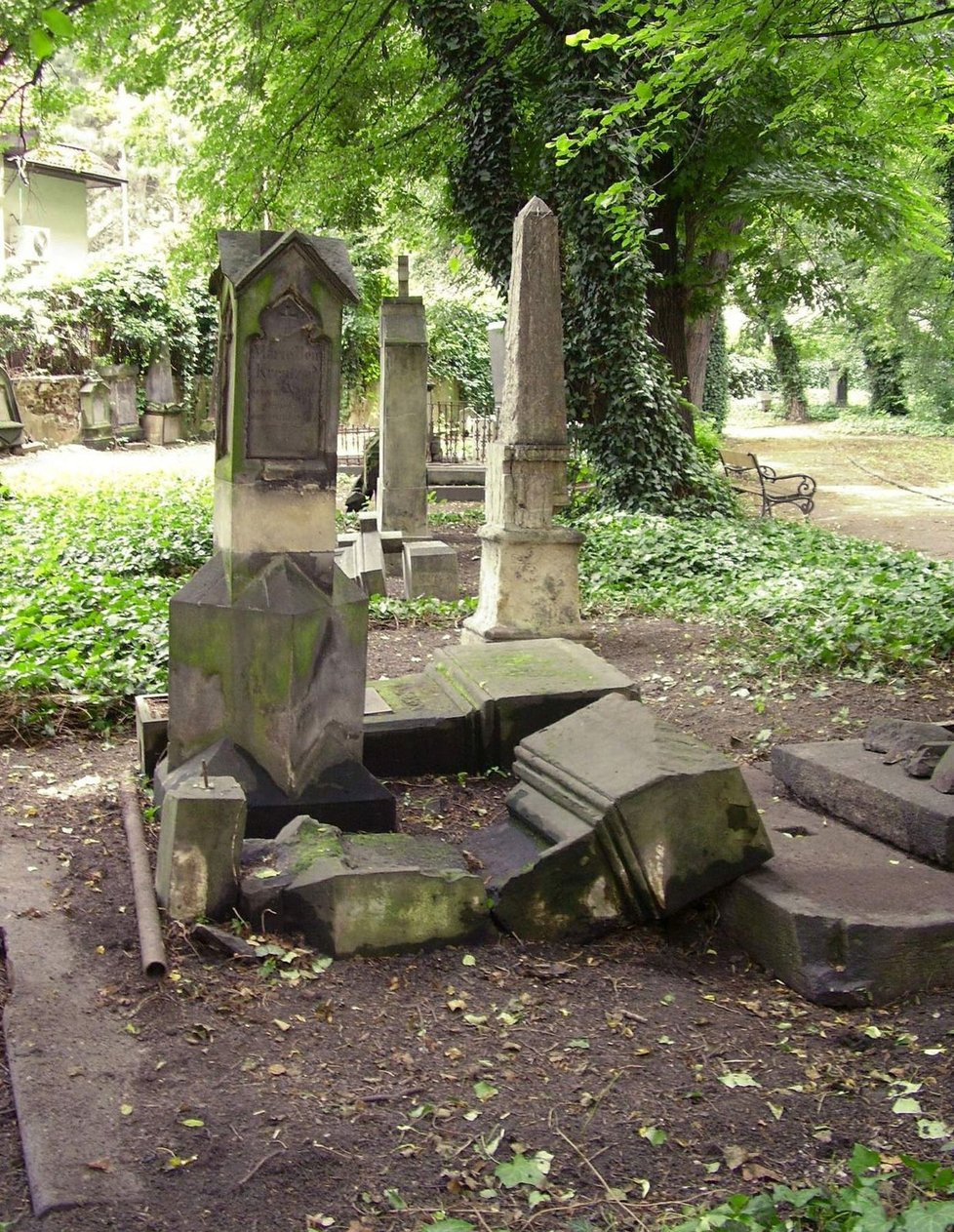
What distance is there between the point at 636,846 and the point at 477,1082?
1.13 metres

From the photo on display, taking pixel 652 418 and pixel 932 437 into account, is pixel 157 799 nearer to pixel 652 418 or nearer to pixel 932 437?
pixel 652 418

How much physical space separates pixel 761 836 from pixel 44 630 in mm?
5180

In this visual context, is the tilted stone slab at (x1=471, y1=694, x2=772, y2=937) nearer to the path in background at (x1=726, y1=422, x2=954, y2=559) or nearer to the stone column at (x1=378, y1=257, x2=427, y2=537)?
the stone column at (x1=378, y1=257, x2=427, y2=537)

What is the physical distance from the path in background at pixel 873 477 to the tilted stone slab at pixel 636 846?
9.99m

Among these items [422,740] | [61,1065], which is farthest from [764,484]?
[61,1065]

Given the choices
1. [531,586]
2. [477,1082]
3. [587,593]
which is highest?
[531,586]

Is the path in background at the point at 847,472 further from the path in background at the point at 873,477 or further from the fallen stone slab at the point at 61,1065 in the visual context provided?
the fallen stone slab at the point at 61,1065

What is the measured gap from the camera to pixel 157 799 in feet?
17.1

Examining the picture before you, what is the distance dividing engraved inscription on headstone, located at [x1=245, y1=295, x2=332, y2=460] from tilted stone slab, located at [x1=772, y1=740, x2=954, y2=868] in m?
2.50

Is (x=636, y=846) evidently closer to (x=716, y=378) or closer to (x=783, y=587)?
(x=783, y=587)

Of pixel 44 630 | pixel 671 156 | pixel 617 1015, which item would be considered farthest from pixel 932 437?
pixel 617 1015

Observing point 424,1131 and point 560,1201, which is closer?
point 560,1201

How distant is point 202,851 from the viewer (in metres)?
4.08

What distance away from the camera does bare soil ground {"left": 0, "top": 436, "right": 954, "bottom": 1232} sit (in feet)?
9.34
